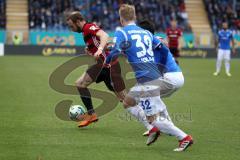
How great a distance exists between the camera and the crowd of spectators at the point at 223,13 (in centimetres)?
4259

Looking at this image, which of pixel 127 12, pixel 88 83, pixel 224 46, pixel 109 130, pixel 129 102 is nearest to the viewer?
pixel 127 12

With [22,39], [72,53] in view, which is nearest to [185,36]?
[72,53]

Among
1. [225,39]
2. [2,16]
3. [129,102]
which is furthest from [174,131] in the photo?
[2,16]

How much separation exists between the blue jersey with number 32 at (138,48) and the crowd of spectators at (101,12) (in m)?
30.6

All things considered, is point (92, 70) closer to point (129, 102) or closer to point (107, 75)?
point (107, 75)

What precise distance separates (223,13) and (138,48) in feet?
118

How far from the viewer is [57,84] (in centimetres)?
1841

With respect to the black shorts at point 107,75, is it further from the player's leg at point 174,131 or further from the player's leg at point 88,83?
the player's leg at point 174,131

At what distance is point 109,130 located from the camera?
36.7 ft

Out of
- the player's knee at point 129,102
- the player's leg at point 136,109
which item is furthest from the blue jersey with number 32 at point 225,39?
the player's knee at point 129,102

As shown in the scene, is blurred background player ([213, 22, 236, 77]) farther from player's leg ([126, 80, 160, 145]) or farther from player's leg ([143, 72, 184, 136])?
player's leg ([126, 80, 160, 145])

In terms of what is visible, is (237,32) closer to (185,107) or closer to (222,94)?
(222,94)

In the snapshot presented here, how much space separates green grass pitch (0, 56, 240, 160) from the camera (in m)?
8.94

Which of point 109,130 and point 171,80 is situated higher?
point 171,80
